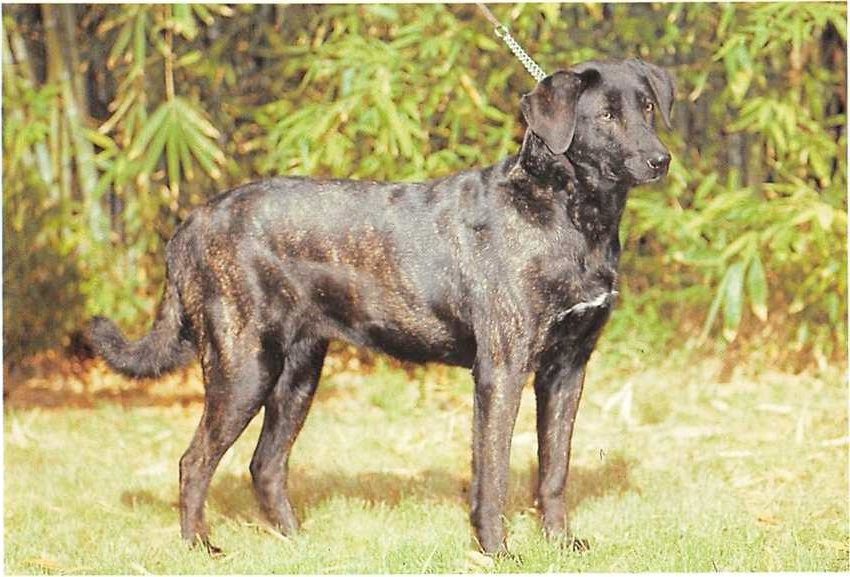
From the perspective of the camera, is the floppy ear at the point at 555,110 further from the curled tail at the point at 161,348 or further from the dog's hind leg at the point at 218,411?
the curled tail at the point at 161,348

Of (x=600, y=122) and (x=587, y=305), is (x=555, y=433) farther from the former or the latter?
(x=600, y=122)

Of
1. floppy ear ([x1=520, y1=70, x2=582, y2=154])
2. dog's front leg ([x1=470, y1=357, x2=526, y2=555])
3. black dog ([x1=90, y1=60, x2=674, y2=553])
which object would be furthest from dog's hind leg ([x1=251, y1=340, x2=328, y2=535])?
floppy ear ([x1=520, y1=70, x2=582, y2=154])

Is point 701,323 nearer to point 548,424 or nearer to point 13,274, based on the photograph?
point 548,424

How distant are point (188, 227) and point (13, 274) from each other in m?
2.56

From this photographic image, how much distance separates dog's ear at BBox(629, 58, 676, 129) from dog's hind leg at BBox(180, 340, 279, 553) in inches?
50.0

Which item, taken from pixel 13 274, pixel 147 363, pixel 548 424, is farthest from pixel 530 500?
pixel 13 274

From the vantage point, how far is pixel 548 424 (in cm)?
352

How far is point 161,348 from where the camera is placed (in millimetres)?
3674

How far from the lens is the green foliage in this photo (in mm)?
5406

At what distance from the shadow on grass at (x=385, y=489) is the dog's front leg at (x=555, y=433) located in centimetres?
33

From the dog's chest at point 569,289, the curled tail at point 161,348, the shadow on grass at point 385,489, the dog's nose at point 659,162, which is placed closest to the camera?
the dog's nose at point 659,162

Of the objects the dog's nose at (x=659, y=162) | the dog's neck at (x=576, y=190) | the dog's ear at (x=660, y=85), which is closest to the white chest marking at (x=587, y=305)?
the dog's neck at (x=576, y=190)

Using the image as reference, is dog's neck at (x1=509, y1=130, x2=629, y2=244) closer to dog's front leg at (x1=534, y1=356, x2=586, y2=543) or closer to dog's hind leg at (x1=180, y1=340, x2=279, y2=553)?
dog's front leg at (x1=534, y1=356, x2=586, y2=543)

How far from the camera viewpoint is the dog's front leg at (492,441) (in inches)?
129
